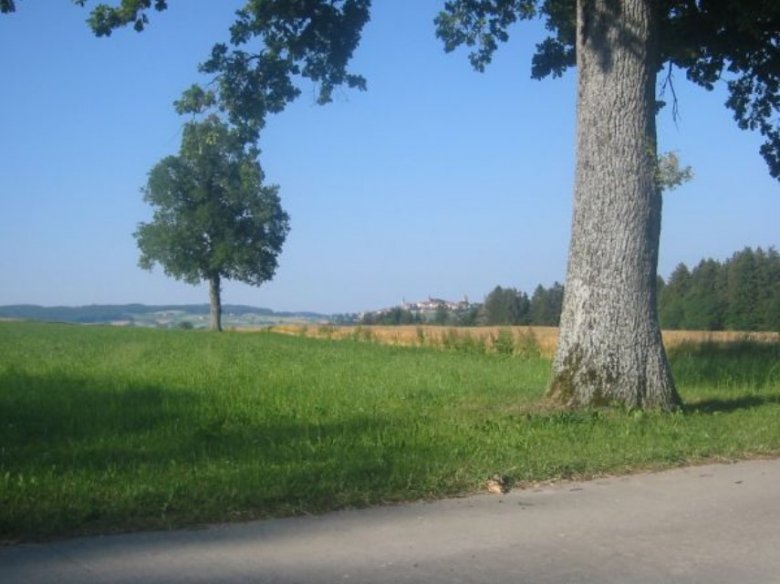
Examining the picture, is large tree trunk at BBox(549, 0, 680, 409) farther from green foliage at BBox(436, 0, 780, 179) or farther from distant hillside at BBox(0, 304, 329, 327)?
distant hillside at BBox(0, 304, 329, 327)

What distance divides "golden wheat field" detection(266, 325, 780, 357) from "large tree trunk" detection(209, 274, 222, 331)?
17.5m

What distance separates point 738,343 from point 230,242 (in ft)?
134

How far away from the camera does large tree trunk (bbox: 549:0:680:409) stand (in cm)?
1213

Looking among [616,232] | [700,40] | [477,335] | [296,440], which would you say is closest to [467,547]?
[296,440]

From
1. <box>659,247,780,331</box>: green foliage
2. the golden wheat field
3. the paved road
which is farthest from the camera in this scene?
<box>659,247,780,331</box>: green foliage

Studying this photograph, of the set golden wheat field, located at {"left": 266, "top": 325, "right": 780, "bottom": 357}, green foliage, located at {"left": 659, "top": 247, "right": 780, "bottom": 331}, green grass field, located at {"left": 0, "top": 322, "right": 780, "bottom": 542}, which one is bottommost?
green grass field, located at {"left": 0, "top": 322, "right": 780, "bottom": 542}

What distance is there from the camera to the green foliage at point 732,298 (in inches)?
1555

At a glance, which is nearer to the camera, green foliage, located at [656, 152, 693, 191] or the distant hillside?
green foliage, located at [656, 152, 693, 191]

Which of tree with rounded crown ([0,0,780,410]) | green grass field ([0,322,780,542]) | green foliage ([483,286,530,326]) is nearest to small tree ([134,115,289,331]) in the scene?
green foliage ([483,286,530,326])

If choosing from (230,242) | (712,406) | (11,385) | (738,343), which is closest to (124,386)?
(11,385)

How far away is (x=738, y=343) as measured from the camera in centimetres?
2498

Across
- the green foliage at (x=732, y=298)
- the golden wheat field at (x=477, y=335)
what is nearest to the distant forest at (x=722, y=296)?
the green foliage at (x=732, y=298)

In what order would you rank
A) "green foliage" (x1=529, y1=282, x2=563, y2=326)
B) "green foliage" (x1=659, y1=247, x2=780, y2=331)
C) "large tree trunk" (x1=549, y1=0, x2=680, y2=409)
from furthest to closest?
"green foliage" (x1=529, y1=282, x2=563, y2=326)
"green foliage" (x1=659, y1=247, x2=780, y2=331)
"large tree trunk" (x1=549, y1=0, x2=680, y2=409)

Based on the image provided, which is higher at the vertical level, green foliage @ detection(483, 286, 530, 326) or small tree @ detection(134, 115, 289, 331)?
small tree @ detection(134, 115, 289, 331)
